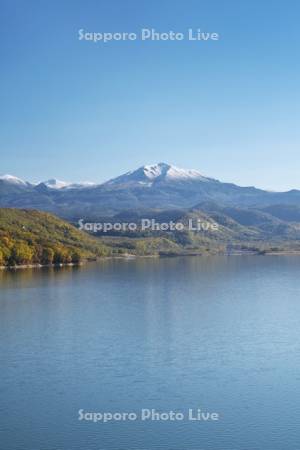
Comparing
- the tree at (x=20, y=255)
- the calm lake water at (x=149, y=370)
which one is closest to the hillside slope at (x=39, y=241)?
the tree at (x=20, y=255)

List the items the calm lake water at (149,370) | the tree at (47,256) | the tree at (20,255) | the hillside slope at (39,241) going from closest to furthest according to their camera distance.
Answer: the calm lake water at (149,370), the tree at (20,255), the hillside slope at (39,241), the tree at (47,256)

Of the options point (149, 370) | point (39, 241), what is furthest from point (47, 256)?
point (149, 370)

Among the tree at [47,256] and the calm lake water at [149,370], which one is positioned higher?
the tree at [47,256]

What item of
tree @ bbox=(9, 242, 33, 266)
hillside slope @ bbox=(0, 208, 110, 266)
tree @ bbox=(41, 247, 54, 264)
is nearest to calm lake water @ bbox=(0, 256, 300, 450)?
tree @ bbox=(9, 242, 33, 266)

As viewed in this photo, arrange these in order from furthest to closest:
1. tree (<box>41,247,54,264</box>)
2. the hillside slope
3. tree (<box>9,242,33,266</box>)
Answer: tree (<box>41,247,54,264</box>), the hillside slope, tree (<box>9,242,33,266</box>)

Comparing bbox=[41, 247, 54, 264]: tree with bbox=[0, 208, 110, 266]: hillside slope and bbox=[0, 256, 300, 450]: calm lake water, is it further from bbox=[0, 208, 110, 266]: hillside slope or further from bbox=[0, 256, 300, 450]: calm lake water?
bbox=[0, 256, 300, 450]: calm lake water

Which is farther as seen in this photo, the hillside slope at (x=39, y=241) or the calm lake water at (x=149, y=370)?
the hillside slope at (x=39, y=241)

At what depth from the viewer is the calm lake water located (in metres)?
23.5

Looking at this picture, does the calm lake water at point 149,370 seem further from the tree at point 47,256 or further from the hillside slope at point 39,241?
the tree at point 47,256

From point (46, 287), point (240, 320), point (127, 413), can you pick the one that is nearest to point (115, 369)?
point (127, 413)

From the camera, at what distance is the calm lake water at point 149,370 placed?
23.5m

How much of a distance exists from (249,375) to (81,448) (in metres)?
10.7

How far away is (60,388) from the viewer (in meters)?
28.9

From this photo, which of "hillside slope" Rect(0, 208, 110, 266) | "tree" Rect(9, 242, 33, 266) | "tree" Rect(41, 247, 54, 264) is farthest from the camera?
"tree" Rect(41, 247, 54, 264)
